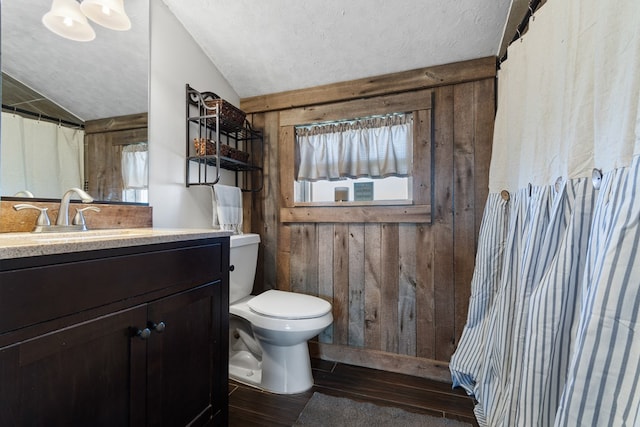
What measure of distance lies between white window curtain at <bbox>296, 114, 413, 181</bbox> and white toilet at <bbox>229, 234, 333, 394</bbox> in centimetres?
70

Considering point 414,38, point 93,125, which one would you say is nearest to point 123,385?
point 93,125

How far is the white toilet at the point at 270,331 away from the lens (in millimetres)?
1481

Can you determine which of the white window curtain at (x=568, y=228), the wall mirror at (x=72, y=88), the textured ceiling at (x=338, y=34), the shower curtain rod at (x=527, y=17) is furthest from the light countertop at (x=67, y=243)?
the shower curtain rod at (x=527, y=17)

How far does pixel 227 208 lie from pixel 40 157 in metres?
0.90

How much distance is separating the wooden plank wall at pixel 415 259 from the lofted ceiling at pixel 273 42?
0.14 m

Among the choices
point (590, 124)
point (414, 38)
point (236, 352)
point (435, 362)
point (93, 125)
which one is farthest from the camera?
point (236, 352)

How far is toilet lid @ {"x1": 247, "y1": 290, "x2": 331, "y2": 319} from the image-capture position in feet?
4.85

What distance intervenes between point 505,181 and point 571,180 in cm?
59

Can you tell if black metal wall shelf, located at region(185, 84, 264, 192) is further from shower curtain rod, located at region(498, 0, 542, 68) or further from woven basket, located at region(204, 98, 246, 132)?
shower curtain rod, located at region(498, 0, 542, 68)

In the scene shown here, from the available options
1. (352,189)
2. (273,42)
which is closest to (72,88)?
(273,42)

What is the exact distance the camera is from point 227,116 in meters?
1.79

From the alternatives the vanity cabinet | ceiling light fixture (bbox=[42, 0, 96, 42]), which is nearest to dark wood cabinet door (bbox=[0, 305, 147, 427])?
the vanity cabinet

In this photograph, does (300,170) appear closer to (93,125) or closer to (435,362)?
(93,125)

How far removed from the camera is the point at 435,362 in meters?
1.71
